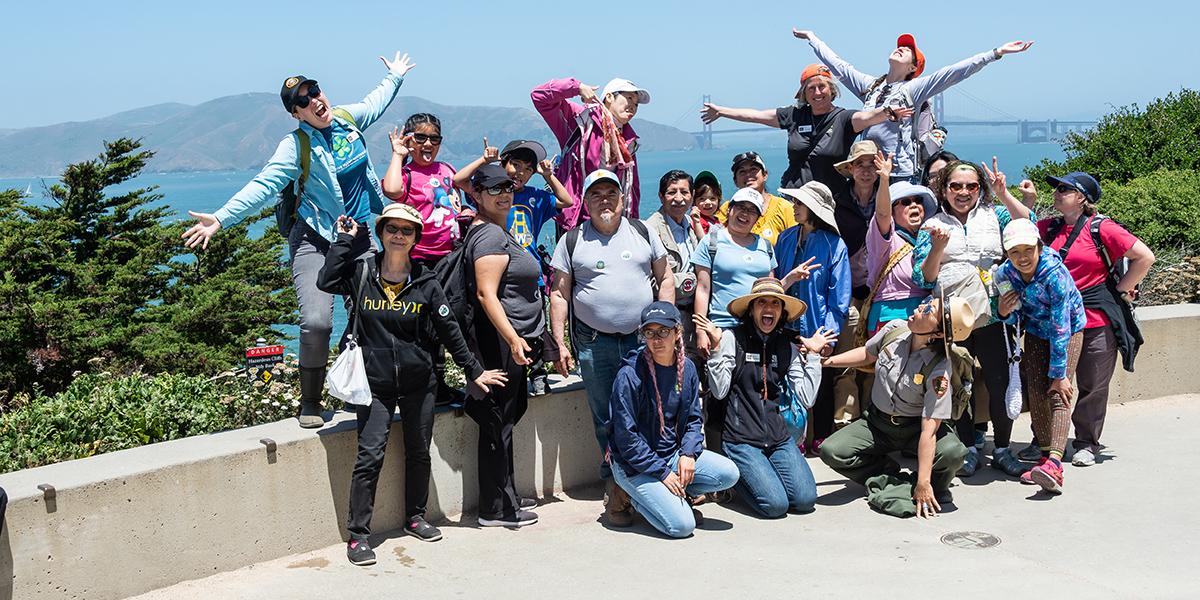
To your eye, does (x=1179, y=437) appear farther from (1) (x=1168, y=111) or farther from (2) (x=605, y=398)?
(1) (x=1168, y=111)

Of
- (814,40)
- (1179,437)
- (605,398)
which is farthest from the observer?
(814,40)

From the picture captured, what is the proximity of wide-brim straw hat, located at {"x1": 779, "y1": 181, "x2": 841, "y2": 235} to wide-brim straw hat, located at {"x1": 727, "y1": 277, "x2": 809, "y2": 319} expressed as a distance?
1.64 feet

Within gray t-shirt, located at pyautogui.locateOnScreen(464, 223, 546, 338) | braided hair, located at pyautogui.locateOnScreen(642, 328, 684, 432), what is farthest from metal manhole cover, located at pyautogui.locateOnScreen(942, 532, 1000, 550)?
gray t-shirt, located at pyautogui.locateOnScreen(464, 223, 546, 338)

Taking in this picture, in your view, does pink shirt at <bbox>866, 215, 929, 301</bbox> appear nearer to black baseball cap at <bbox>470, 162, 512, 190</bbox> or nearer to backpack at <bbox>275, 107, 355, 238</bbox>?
black baseball cap at <bbox>470, 162, 512, 190</bbox>

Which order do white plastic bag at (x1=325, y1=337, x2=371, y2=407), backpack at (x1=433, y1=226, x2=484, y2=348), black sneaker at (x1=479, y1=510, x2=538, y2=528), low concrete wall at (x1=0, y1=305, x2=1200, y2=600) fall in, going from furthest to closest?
1. black sneaker at (x1=479, y1=510, x2=538, y2=528)
2. backpack at (x1=433, y1=226, x2=484, y2=348)
3. white plastic bag at (x1=325, y1=337, x2=371, y2=407)
4. low concrete wall at (x1=0, y1=305, x2=1200, y2=600)

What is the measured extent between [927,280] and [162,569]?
4321 millimetres

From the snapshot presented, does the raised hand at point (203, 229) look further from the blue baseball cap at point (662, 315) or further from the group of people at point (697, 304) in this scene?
the blue baseball cap at point (662, 315)

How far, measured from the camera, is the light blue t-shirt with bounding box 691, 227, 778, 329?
635 centimetres

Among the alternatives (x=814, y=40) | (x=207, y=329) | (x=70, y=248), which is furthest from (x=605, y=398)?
(x=70, y=248)

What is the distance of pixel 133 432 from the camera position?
5.80 metres

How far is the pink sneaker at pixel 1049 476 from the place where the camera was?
6.30m

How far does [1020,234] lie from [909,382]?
1.05 m

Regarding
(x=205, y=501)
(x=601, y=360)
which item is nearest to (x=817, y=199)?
(x=601, y=360)

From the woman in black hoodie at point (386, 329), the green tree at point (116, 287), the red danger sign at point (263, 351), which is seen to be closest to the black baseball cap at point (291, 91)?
the woman in black hoodie at point (386, 329)
